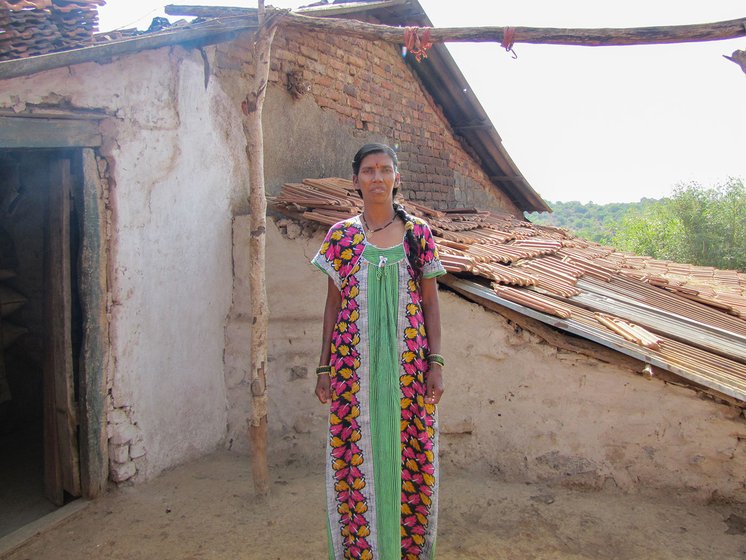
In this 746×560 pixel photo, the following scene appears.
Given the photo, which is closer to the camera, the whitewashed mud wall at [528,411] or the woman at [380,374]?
the woman at [380,374]

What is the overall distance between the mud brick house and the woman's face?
1313mm

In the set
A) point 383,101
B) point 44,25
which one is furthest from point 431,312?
point 383,101

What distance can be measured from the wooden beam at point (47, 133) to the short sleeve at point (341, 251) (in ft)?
5.36

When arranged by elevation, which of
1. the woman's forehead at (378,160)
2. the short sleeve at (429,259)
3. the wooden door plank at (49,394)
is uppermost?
the woman's forehead at (378,160)

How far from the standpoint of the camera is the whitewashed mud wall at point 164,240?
3674 millimetres

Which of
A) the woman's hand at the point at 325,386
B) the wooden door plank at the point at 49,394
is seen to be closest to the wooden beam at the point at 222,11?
Result: the wooden door plank at the point at 49,394

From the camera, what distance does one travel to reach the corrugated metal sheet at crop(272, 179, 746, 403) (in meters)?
3.59

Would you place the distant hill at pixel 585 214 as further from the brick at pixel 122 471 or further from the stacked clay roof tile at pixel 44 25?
the brick at pixel 122 471

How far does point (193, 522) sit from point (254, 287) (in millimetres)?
1404

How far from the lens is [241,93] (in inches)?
181

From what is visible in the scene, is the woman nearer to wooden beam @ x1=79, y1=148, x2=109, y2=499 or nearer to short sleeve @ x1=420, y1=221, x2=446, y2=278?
short sleeve @ x1=420, y1=221, x2=446, y2=278

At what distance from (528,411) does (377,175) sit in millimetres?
2073

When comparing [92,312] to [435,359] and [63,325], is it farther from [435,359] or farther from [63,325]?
[435,359]

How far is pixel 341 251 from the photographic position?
106 inches
